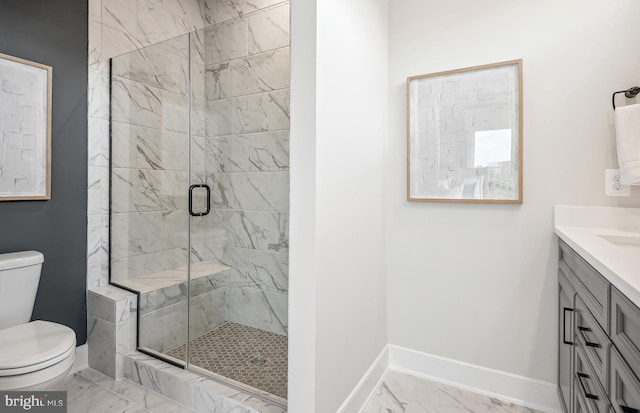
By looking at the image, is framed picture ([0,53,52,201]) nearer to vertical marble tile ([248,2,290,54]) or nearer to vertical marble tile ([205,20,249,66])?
vertical marble tile ([205,20,249,66])

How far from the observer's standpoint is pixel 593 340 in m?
1.06

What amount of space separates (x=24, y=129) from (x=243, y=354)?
1753 millimetres

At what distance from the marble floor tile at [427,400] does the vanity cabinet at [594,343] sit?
33cm

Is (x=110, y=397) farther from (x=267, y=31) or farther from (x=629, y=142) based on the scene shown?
(x=629, y=142)

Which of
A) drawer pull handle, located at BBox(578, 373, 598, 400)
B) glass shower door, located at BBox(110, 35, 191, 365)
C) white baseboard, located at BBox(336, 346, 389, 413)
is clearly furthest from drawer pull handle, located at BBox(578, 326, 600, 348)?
glass shower door, located at BBox(110, 35, 191, 365)

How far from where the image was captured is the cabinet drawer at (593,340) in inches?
36.7

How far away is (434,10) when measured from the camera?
1974 millimetres

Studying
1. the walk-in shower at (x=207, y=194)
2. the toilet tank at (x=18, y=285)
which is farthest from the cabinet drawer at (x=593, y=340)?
the toilet tank at (x=18, y=285)

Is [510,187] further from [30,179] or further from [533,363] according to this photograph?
[30,179]

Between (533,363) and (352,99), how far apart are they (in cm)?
168

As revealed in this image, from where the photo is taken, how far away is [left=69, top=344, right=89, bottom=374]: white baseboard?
6.84 ft

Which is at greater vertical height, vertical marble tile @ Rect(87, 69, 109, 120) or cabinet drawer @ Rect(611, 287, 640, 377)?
vertical marble tile @ Rect(87, 69, 109, 120)

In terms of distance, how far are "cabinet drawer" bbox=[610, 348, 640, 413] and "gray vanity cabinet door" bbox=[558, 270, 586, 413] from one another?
558 millimetres

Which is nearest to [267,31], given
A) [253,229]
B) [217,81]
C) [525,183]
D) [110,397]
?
[217,81]
